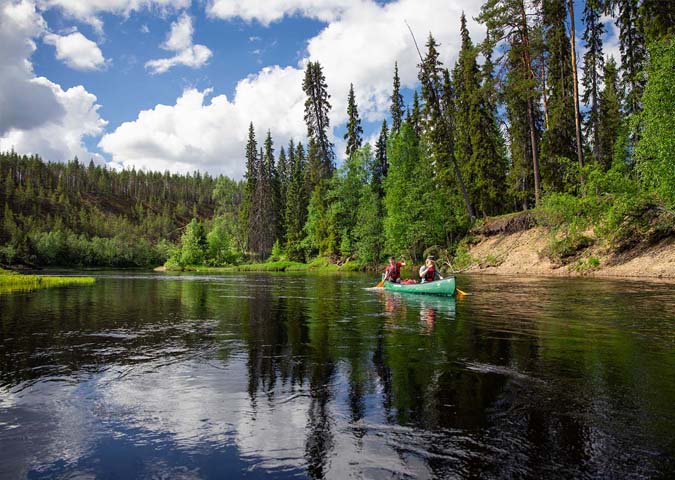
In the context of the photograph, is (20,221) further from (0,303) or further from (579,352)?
(579,352)

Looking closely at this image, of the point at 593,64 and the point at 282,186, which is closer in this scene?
the point at 593,64

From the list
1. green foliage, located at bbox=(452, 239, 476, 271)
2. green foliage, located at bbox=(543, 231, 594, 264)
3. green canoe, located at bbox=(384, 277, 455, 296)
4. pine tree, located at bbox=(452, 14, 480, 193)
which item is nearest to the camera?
green canoe, located at bbox=(384, 277, 455, 296)

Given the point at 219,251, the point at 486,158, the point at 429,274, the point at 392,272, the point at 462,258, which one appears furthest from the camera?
the point at 219,251

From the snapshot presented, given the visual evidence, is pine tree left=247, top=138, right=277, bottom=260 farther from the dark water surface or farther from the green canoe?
the dark water surface

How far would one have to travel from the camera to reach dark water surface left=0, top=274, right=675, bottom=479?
174 inches

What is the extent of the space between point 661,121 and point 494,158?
22.9 meters

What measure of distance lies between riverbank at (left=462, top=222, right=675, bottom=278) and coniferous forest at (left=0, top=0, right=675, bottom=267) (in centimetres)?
75

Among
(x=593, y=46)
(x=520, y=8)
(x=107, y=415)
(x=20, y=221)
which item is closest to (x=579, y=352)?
(x=107, y=415)

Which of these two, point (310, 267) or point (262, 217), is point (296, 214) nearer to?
point (262, 217)

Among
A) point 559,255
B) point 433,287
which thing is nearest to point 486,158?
point 559,255

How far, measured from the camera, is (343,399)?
6297mm

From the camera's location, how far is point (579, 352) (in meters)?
8.88

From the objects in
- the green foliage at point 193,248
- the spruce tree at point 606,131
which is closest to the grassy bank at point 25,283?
the spruce tree at point 606,131

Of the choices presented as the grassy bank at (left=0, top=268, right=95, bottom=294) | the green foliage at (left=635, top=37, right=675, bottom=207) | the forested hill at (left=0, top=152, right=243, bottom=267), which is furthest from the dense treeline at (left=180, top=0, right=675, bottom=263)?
the forested hill at (left=0, top=152, right=243, bottom=267)
